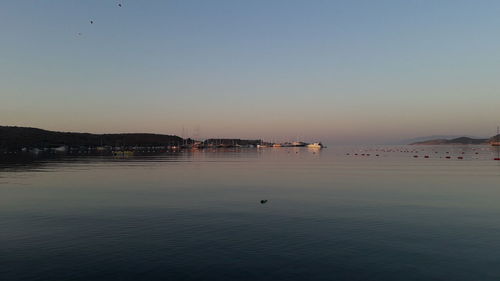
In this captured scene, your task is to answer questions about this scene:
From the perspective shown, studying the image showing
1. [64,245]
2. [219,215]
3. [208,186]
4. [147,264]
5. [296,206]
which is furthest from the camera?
[208,186]

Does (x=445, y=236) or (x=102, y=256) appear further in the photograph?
(x=445, y=236)

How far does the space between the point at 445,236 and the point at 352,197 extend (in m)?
19.3

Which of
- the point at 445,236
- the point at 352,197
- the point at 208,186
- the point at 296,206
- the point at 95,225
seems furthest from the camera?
the point at 208,186

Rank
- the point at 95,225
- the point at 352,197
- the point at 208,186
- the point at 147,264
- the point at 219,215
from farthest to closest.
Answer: the point at 208,186 → the point at 352,197 → the point at 219,215 → the point at 95,225 → the point at 147,264

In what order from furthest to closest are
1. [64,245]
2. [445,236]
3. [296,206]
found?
[296,206] < [445,236] < [64,245]

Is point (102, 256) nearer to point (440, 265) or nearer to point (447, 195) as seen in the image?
point (440, 265)

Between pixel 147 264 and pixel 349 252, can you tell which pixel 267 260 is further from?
pixel 147 264

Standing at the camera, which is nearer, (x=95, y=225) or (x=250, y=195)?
(x=95, y=225)

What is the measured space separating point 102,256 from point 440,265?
1960cm

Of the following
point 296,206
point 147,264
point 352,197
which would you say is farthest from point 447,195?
point 147,264

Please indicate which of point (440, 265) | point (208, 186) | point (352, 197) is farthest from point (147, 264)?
point (208, 186)

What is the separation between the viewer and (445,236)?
26.6 meters

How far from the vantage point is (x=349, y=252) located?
2244cm

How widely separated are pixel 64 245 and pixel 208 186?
114 ft
